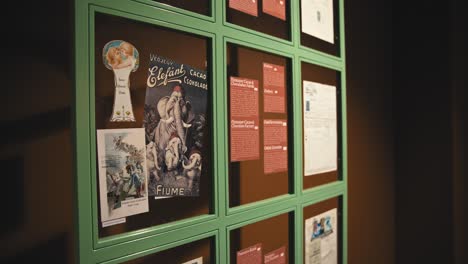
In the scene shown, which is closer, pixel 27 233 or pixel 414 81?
pixel 27 233

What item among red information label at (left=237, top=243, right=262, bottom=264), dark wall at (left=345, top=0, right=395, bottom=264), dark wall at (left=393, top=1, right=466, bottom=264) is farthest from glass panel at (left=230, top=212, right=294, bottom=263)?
dark wall at (left=393, top=1, right=466, bottom=264)

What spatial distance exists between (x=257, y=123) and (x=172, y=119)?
405 millimetres

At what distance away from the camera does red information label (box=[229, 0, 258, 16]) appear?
137 cm

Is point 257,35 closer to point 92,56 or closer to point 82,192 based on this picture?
point 92,56

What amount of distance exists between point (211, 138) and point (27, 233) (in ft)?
2.13

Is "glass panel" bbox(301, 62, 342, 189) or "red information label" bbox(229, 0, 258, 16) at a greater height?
"red information label" bbox(229, 0, 258, 16)

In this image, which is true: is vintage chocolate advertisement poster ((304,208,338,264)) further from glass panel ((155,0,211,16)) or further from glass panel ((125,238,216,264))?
glass panel ((155,0,211,16))

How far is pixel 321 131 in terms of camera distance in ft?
5.86

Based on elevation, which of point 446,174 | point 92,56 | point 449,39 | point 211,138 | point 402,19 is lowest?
point 446,174

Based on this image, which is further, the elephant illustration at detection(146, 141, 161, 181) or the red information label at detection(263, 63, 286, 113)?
the red information label at detection(263, 63, 286, 113)

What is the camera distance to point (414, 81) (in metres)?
3.05

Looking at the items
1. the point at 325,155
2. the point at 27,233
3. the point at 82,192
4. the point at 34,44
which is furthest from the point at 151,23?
the point at 325,155

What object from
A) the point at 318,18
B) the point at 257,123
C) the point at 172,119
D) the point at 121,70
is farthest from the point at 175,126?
the point at 318,18

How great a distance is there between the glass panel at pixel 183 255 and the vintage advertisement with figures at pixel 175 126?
232mm
